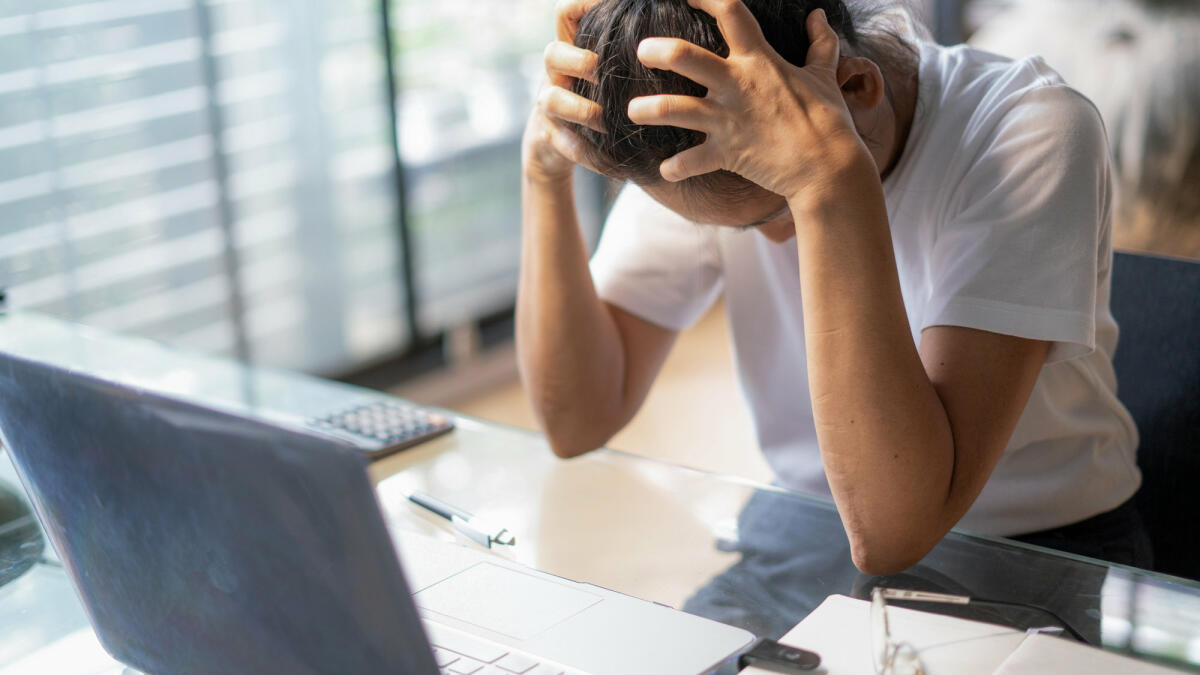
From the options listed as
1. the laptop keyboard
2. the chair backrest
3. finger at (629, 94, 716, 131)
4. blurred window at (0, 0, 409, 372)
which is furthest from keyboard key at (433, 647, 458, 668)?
blurred window at (0, 0, 409, 372)

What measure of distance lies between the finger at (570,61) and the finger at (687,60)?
0.06 metres

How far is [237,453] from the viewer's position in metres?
0.54

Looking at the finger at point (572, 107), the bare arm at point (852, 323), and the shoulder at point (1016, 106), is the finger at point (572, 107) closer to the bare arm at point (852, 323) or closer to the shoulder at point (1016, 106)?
the bare arm at point (852, 323)

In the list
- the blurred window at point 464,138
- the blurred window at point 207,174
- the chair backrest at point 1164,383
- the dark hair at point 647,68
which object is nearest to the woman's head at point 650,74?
the dark hair at point 647,68

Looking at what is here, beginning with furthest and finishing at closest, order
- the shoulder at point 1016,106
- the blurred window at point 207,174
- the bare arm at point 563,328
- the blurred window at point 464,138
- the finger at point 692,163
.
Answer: the blurred window at point 464,138 → the blurred window at point 207,174 → the bare arm at point 563,328 → the shoulder at point 1016,106 → the finger at point 692,163

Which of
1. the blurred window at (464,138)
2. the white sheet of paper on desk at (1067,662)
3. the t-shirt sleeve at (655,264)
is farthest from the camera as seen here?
the blurred window at (464,138)

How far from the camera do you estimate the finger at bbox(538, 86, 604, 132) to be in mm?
799

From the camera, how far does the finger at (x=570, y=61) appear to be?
79cm

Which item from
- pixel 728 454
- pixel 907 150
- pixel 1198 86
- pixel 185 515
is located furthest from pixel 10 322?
pixel 1198 86

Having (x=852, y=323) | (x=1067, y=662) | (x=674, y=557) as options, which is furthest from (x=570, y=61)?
(x=1067, y=662)

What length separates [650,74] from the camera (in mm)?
760

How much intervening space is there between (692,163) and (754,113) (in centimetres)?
5

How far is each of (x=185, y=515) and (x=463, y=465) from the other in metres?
0.44

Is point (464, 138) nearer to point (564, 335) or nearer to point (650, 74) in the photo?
point (564, 335)
